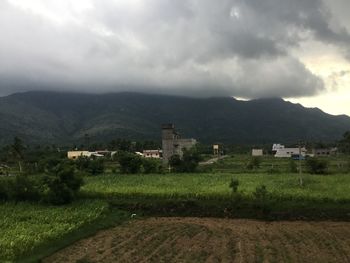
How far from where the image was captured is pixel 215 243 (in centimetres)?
2712

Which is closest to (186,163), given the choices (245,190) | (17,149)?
(245,190)

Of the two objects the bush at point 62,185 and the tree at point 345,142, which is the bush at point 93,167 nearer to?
the bush at point 62,185

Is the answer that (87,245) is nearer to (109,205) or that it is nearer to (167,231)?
(167,231)

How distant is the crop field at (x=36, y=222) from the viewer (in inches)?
1037

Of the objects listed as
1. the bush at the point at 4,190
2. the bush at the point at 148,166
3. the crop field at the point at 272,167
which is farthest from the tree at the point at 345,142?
the bush at the point at 4,190

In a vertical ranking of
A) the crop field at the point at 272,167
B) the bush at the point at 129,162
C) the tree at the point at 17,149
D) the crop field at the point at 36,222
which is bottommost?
the crop field at the point at 272,167

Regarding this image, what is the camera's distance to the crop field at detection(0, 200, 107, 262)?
26.3m

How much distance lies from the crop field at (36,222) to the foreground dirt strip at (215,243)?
6.56ft

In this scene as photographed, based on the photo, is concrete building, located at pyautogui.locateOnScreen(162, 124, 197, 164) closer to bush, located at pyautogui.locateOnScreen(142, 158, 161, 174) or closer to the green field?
bush, located at pyautogui.locateOnScreen(142, 158, 161, 174)

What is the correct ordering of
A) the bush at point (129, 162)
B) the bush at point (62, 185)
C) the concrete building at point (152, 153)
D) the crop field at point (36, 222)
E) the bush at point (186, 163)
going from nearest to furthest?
the crop field at point (36, 222)
the bush at point (62, 185)
the bush at point (129, 162)
the bush at point (186, 163)
the concrete building at point (152, 153)

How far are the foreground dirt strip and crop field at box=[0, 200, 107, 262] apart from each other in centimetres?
200

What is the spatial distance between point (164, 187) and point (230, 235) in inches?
768

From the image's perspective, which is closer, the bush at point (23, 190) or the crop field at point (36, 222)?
the crop field at point (36, 222)

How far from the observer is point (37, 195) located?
151 ft
